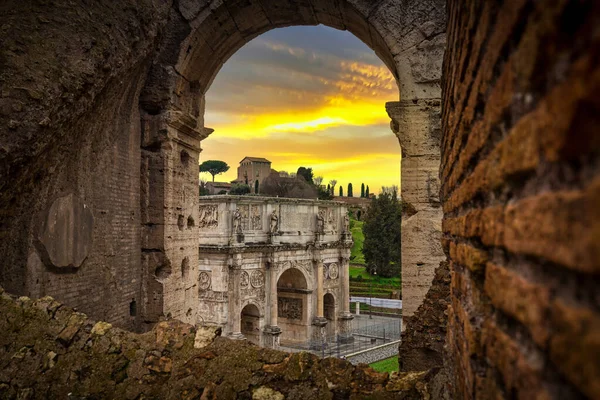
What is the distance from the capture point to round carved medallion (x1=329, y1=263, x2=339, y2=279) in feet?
86.0

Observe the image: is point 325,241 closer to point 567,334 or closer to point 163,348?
point 163,348

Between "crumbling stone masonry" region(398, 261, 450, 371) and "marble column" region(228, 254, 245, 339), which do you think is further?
"marble column" region(228, 254, 245, 339)

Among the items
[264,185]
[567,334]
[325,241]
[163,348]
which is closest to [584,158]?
[567,334]

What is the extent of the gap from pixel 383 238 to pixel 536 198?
1411 inches

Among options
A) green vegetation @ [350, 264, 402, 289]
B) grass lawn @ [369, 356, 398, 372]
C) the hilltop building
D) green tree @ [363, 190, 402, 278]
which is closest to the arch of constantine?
grass lawn @ [369, 356, 398, 372]

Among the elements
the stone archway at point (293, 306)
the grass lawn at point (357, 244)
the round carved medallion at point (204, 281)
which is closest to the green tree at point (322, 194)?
the grass lawn at point (357, 244)

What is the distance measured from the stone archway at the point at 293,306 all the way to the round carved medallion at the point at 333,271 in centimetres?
169

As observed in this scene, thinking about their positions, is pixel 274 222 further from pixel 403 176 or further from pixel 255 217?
pixel 403 176

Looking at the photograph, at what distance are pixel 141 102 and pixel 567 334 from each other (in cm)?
649

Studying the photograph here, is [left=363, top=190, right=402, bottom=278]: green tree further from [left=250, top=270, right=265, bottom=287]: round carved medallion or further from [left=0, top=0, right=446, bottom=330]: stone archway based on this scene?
[left=0, top=0, right=446, bottom=330]: stone archway

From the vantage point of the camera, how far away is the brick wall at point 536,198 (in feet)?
2.67

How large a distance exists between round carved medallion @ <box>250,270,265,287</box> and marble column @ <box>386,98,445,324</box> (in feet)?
56.2

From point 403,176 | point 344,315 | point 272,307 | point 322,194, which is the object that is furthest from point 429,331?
point 322,194

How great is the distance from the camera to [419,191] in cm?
597
